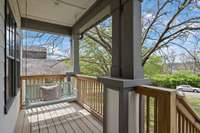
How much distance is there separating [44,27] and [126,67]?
11.6 feet

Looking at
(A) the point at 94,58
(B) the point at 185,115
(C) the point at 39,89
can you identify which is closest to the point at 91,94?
(C) the point at 39,89

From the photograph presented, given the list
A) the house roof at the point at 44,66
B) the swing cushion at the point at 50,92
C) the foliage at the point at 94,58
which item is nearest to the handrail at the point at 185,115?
the swing cushion at the point at 50,92

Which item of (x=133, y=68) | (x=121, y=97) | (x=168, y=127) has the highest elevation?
(x=133, y=68)

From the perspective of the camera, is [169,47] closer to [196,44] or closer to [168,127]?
[196,44]

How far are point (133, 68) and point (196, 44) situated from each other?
3529 millimetres

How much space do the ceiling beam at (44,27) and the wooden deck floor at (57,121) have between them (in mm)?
2361

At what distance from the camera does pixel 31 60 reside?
699 centimetres

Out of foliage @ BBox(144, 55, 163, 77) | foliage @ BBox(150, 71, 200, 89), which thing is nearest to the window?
foliage @ BBox(150, 71, 200, 89)

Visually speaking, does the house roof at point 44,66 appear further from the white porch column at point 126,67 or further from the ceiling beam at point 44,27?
the white porch column at point 126,67

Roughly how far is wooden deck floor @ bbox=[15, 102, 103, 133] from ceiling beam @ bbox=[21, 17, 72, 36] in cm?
236

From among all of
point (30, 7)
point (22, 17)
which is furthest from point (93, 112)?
point (22, 17)

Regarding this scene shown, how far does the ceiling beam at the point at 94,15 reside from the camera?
2988mm

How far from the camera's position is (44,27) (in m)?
4.75

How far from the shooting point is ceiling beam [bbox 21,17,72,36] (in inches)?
174
